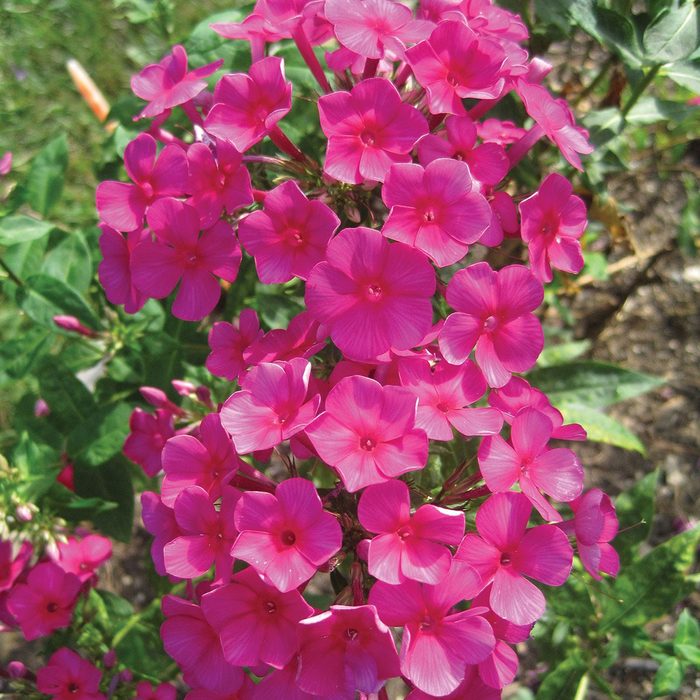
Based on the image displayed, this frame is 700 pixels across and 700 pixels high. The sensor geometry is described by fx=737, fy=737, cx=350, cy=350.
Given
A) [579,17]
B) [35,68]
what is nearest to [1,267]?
[579,17]

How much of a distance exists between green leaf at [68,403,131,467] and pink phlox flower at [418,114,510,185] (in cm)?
87

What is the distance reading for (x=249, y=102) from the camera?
4.01 feet

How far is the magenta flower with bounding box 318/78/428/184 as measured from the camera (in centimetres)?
115

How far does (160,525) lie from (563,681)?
1.03 meters

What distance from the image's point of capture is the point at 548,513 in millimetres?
1058

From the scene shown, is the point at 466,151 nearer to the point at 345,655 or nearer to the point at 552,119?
the point at 552,119

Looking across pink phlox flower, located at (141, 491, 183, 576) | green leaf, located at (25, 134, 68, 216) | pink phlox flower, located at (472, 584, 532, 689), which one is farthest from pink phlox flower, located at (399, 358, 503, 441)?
green leaf, located at (25, 134, 68, 216)

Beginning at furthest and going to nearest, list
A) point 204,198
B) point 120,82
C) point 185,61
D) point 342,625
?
point 120,82 < point 185,61 < point 204,198 < point 342,625

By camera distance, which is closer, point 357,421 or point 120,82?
point 357,421

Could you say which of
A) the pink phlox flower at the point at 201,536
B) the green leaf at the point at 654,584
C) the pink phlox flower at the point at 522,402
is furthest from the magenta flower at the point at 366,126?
the green leaf at the point at 654,584

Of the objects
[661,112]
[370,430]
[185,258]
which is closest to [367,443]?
[370,430]

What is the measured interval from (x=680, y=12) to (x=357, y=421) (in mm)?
1096

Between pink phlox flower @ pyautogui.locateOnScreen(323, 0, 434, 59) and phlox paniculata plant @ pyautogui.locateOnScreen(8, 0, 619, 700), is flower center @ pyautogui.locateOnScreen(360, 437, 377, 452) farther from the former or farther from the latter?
pink phlox flower @ pyautogui.locateOnScreen(323, 0, 434, 59)

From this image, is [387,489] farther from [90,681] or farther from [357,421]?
[90,681]
